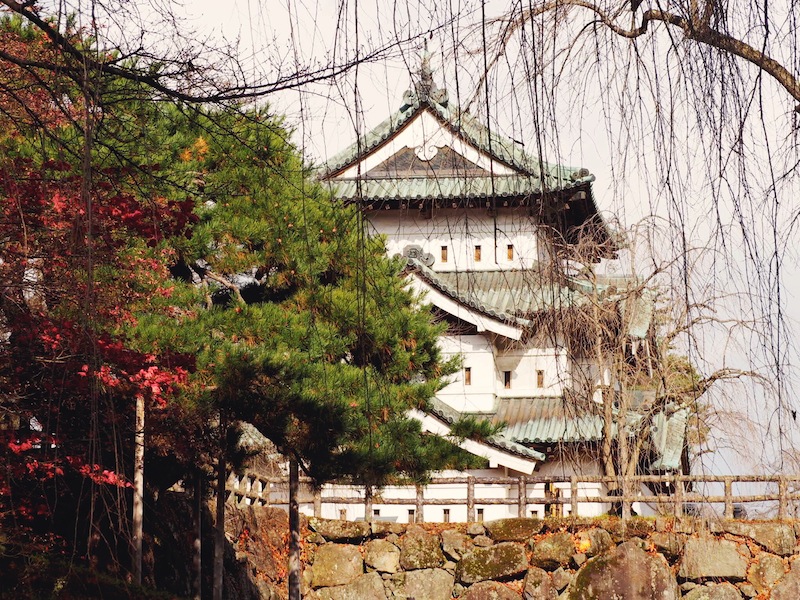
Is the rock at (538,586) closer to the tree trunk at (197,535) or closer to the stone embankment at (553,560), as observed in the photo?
the stone embankment at (553,560)

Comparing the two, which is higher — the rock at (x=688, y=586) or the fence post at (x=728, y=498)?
the fence post at (x=728, y=498)

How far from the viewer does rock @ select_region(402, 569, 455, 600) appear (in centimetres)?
1639

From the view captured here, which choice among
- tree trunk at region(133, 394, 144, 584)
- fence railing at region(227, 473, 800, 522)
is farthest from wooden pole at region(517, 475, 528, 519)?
tree trunk at region(133, 394, 144, 584)

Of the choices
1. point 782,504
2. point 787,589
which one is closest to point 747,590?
point 787,589

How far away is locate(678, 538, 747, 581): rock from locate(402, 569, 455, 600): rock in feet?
11.0

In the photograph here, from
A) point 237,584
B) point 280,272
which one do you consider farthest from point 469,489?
point 280,272

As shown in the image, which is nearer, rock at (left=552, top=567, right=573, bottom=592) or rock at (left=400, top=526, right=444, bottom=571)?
rock at (left=552, top=567, right=573, bottom=592)

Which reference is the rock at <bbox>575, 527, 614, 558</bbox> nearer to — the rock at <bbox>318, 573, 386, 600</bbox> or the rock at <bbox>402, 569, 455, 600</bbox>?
the rock at <bbox>402, 569, 455, 600</bbox>

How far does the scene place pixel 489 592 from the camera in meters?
16.1

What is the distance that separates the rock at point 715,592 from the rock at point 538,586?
1866 mm

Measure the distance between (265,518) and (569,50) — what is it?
45.1 ft

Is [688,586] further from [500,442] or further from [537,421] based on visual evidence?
[537,421]

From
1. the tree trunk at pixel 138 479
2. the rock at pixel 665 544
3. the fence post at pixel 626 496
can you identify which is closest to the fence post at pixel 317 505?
the fence post at pixel 626 496

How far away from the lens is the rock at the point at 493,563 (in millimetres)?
16250
